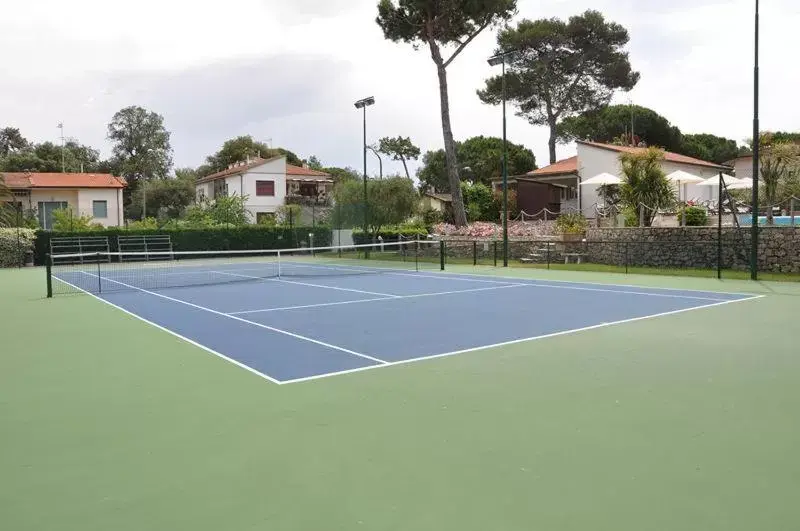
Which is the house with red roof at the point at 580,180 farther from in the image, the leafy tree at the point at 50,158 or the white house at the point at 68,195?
the leafy tree at the point at 50,158

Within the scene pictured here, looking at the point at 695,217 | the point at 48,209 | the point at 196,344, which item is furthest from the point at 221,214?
the point at 196,344

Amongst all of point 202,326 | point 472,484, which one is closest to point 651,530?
point 472,484

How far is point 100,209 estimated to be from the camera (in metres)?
43.6

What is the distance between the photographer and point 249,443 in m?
4.48

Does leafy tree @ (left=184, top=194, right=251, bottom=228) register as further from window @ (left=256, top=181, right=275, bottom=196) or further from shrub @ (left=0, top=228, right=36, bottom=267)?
shrub @ (left=0, top=228, right=36, bottom=267)

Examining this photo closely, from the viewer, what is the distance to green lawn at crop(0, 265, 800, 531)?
11.0ft

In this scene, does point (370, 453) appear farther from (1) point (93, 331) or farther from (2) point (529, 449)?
(1) point (93, 331)

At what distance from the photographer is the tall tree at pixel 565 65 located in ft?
141

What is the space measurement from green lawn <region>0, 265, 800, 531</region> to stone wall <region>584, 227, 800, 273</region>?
39.4 ft

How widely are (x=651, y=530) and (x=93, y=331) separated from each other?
8672mm

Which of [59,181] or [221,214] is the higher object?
[59,181]

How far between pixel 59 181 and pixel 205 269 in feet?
81.9

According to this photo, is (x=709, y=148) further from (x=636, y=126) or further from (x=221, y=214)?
(x=221, y=214)

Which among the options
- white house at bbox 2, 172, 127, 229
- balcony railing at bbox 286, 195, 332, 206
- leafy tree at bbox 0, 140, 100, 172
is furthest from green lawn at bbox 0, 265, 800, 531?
leafy tree at bbox 0, 140, 100, 172
